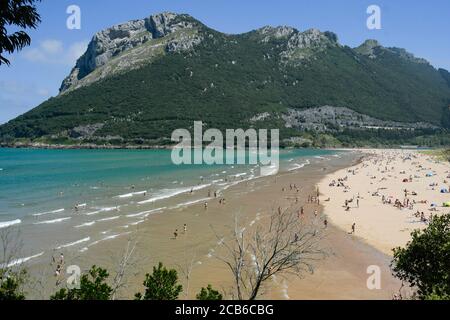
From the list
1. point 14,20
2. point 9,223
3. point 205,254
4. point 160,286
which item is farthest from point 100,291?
point 9,223

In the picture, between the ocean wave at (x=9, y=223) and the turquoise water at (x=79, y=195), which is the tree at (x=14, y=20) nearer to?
the turquoise water at (x=79, y=195)

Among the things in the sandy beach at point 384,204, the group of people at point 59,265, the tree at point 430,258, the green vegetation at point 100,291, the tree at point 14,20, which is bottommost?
the sandy beach at point 384,204

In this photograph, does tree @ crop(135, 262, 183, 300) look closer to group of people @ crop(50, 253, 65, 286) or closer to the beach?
the beach

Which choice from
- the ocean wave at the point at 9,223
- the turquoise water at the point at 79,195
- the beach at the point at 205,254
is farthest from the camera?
the ocean wave at the point at 9,223

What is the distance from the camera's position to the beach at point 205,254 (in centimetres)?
2198

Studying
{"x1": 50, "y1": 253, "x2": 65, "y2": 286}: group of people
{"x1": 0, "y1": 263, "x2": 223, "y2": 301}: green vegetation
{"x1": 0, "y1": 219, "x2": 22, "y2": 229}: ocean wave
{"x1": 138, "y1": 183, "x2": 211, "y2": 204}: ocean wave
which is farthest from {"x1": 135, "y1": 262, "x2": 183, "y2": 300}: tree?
{"x1": 138, "y1": 183, "x2": 211, "y2": 204}: ocean wave

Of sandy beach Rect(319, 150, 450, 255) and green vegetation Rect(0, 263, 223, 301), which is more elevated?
green vegetation Rect(0, 263, 223, 301)

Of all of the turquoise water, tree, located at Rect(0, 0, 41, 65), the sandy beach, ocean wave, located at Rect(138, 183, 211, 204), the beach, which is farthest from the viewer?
ocean wave, located at Rect(138, 183, 211, 204)

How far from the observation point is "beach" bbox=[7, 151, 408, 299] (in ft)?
72.1

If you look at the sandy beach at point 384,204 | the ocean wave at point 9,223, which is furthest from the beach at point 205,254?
the ocean wave at point 9,223

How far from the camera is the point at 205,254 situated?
28375 mm

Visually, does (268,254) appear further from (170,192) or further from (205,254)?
(170,192)
